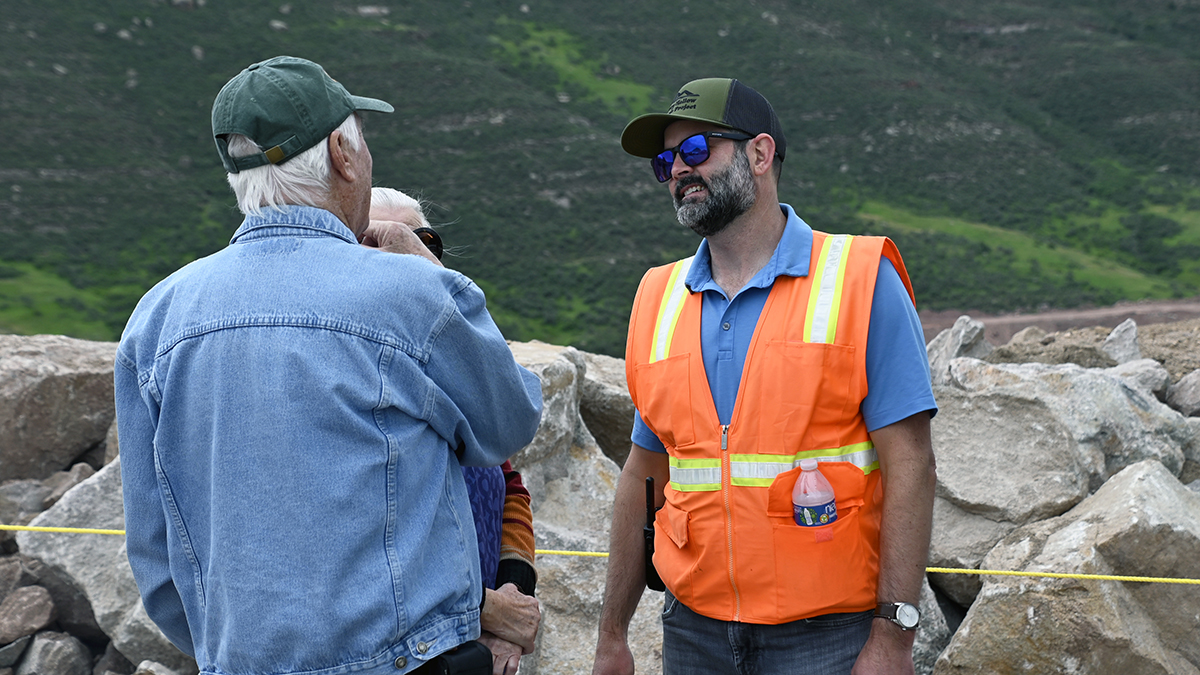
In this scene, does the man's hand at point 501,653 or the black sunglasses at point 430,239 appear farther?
the black sunglasses at point 430,239

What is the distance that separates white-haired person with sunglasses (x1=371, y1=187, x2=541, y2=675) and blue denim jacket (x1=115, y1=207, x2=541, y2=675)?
158mm

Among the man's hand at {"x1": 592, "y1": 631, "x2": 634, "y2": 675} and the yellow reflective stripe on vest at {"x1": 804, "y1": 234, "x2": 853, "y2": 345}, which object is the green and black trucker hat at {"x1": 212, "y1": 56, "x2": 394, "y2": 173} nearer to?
the yellow reflective stripe on vest at {"x1": 804, "y1": 234, "x2": 853, "y2": 345}

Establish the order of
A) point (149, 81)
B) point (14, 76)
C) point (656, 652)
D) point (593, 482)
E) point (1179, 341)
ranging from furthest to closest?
1. point (149, 81)
2. point (14, 76)
3. point (1179, 341)
4. point (593, 482)
5. point (656, 652)

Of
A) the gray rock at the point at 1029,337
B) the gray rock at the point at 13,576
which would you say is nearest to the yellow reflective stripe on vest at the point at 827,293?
the gray rock at the point at 13,576

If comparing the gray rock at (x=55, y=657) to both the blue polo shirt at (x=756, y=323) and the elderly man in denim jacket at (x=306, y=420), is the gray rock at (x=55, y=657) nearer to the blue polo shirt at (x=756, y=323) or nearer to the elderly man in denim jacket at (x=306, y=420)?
the elderly man in denim jacket at (x=306, y=420)

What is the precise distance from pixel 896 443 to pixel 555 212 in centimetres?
4281

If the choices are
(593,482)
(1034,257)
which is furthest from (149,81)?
(593,482)

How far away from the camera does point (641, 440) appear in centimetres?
261

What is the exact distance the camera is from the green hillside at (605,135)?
37.8 metres

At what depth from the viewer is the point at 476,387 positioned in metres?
1.62

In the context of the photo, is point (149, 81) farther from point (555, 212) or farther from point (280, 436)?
point (280, 436)

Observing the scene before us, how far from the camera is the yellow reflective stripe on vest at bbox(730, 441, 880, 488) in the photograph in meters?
2.15

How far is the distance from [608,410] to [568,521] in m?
0.90

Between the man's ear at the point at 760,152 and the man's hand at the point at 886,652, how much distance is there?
115 cm
